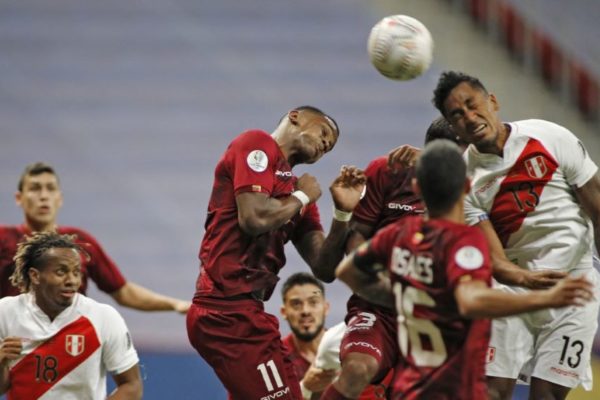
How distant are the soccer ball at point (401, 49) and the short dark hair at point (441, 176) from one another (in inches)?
74.5

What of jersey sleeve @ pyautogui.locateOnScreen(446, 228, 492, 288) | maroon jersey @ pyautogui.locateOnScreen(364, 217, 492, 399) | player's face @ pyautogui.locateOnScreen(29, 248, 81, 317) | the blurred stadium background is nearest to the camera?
jersey sleeve @ pyautogui.locateOnScreen(446, 228, 492, 288)

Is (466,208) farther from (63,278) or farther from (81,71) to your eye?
(81,71)

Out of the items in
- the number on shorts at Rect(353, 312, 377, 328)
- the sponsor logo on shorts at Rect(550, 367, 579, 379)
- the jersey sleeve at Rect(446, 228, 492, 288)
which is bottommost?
the sponsor logo on shorts at Rect(550, 367, 579, 379)

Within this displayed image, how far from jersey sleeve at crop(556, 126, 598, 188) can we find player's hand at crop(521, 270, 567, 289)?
771 millimetres

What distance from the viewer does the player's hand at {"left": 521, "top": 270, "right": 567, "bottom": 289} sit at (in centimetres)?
552

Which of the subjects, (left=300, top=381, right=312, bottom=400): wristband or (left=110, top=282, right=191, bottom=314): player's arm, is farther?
(left=110, top=282, right=191, bottom=314): player's arm

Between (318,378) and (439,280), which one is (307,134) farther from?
(318,378)

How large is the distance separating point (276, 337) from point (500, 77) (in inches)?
309

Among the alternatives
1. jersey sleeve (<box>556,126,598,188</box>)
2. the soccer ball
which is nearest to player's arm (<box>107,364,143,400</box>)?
the soccer ball

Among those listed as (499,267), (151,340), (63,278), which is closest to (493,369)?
(499,267)

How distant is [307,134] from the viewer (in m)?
6.46

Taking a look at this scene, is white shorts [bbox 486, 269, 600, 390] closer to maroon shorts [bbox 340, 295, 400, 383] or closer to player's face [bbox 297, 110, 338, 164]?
maroon shorts [bbox 340, 295, 400, 383]

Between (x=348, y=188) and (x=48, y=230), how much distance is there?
122 inches

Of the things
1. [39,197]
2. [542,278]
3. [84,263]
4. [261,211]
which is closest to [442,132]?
[261,211]
